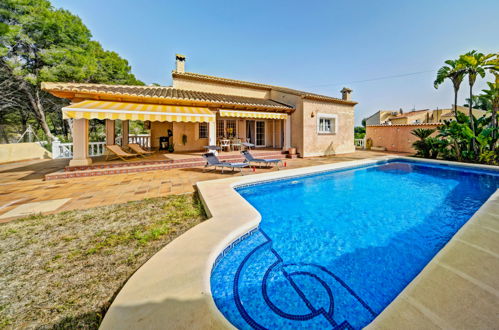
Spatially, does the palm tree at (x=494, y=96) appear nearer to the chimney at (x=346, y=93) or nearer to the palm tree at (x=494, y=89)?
the palm tree at (x=494, y=89)

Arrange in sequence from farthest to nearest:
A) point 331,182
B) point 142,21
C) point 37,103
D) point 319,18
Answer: point 37,103, point 319,18, point 142,21, point 331,182

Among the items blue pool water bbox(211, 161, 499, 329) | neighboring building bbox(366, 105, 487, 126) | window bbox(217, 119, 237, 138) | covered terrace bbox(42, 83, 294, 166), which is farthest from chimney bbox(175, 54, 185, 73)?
neighboring building bbox(366, 105, 487, 126)

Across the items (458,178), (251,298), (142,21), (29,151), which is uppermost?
(142,21)

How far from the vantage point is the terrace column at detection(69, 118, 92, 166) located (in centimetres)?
1397

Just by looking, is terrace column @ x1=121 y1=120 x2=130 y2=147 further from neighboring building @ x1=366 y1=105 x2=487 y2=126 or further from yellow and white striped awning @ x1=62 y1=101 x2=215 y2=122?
neighboring building @ x1=366 y1=105 x2=487 y2=126

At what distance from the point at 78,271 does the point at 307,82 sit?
188ft

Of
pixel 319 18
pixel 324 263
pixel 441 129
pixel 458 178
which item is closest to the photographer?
pixel 324 263

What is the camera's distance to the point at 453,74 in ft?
66.9

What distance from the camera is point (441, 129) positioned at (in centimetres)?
Result: 1984

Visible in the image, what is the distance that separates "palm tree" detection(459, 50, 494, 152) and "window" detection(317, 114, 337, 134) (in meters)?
12.1

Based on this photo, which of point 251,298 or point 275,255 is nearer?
point 251,298

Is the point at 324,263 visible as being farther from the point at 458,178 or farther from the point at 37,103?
the point at 37,103

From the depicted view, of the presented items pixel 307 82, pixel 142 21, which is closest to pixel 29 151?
pixel 142 21

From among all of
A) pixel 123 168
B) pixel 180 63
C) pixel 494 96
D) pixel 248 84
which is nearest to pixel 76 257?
pixel 123 168
